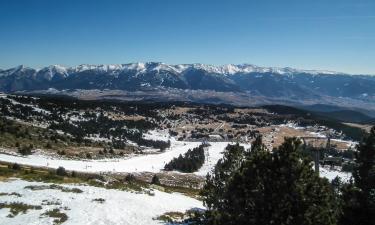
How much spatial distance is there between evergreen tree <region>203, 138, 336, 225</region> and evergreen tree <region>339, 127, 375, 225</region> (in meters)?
11.4

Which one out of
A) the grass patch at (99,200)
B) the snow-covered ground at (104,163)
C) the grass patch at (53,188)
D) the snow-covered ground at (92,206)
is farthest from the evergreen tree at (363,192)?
the snow-covered ground at (104,163)

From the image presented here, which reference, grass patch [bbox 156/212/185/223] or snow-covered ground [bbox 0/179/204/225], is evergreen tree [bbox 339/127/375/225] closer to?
grass patch [bbox 156/212/185/223]

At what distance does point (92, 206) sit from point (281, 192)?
2301cm

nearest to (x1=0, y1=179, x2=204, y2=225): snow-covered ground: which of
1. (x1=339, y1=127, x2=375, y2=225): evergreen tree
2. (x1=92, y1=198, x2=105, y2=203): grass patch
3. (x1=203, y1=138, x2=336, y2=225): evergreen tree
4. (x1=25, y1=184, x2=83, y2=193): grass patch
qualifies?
(x1=92, y1=198, x2=105, y2=203): grass patch

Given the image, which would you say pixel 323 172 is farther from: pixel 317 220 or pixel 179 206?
pixel 317 220

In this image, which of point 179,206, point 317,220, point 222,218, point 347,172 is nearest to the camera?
point 317,220

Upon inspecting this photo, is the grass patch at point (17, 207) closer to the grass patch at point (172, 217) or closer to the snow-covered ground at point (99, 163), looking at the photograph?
the grass patch at point (172, 217)

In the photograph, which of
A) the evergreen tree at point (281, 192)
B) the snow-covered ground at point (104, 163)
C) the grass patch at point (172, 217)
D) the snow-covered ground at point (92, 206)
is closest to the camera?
the evergreen tree at point (281, 192)

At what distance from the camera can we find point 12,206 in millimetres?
37750

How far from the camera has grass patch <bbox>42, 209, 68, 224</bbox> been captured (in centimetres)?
3526

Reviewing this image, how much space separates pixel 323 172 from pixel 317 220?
186 m

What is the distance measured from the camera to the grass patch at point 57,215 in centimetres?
3526

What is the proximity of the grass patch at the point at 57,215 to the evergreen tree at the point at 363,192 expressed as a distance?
2433cm

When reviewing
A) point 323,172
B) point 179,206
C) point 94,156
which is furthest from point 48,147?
point 323,172
